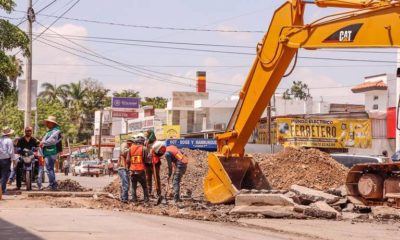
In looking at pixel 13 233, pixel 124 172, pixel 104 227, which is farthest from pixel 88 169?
pixel 13 233

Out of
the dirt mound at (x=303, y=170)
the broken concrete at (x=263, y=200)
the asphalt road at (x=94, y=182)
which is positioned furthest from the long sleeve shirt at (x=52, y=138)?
the dirt mound at (x=303, y=170)

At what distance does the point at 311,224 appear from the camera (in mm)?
12805

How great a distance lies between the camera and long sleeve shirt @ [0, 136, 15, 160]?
57.3 ft

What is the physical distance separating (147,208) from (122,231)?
4.71m

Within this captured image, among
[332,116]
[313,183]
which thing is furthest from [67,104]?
[313,183]

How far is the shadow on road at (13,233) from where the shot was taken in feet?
30.6

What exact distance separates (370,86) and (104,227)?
42.2m

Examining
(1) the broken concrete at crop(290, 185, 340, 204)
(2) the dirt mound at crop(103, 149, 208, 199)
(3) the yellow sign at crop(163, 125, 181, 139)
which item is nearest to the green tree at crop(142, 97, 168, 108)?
(3) the yellow sign at crop(163, 125, 181, 139)

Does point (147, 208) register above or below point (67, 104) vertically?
below

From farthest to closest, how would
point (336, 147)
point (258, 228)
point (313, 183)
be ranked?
point (336, 147) < point (313, 183) < point (258, 228)

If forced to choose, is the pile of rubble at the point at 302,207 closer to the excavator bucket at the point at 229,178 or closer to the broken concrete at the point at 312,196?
the broken concrete at the point at 312,196

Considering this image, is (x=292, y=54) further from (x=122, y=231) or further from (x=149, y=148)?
(x=122, y=231)

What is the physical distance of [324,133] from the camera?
43.5m

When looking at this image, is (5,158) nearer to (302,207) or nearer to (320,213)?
(302,207)
